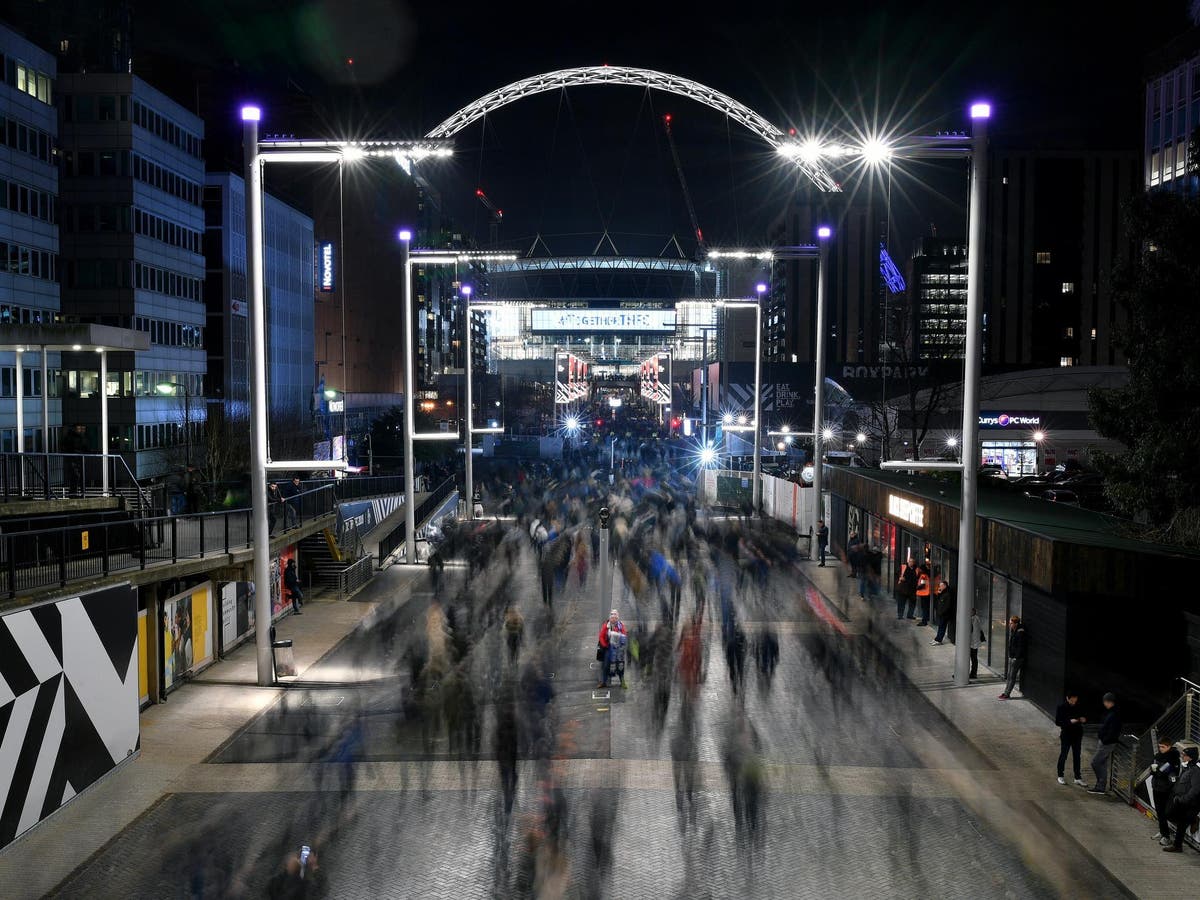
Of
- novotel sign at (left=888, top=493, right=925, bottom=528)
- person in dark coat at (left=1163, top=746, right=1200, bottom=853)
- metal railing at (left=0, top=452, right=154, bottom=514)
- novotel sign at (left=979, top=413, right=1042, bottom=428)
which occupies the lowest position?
person in dark coat at (left=1163, top=746, right=1200, bottom=853)

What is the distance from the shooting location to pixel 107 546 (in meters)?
14.7

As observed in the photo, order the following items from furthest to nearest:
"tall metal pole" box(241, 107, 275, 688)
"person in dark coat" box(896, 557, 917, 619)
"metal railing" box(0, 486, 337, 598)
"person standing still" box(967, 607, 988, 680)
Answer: "person in dark coat" box(896, 557, 917, 619), "person standing still" box(967, 607, 988, 680), "tall metal pole" box(241, 107, 275, 688), "metal railing" box(0, 486, 337, 598)

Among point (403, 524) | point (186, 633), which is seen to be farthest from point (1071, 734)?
point (403, 524)

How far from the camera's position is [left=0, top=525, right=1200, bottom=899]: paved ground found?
10.0 meters

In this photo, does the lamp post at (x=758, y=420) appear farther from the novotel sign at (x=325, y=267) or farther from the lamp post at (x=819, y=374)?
the novotel sign at (x=325, y=267)

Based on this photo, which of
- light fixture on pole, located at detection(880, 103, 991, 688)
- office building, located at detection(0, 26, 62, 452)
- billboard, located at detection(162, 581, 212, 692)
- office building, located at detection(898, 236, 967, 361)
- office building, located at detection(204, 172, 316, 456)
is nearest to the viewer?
billboard, located at detection(162, 581, 212, 692)

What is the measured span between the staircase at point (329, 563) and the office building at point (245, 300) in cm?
3053

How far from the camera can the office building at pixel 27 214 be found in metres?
39.5

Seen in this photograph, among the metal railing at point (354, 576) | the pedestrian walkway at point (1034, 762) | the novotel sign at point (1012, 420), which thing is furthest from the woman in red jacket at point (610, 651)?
the novotel sign at point (1012, 420)

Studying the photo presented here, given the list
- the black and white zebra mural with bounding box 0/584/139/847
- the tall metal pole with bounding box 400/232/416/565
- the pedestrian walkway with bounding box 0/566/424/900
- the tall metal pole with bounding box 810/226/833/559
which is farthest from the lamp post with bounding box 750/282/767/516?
the black and white zebra mural with bounding box 0/584/139/847

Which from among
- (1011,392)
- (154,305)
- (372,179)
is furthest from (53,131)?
(372,179)

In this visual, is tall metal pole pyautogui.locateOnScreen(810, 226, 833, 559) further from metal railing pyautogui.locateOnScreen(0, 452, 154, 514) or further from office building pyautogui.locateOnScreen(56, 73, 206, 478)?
office building pyautogui.locateOnScreen(56, 73, 206, 478)

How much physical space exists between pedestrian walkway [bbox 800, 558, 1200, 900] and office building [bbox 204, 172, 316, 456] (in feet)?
145

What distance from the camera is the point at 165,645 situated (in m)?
16.9
